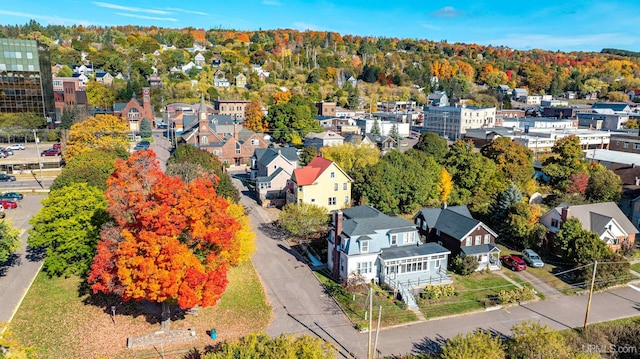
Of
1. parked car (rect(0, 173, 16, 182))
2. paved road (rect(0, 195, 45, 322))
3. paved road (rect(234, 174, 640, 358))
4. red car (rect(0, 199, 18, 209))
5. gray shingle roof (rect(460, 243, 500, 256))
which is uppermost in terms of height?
parked car (rect(0, 173, 16, 182))

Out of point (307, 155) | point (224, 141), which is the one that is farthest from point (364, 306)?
point (224, 141)

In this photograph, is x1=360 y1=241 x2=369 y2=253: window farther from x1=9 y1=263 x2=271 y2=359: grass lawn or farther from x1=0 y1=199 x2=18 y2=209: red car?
x1=0 y1=199 x2=18 y2=209: red car

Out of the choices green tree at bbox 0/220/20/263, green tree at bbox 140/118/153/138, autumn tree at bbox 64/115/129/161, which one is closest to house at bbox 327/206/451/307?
green tree at bbox 0/220/20/263

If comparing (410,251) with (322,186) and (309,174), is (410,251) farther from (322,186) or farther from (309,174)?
(309,174)

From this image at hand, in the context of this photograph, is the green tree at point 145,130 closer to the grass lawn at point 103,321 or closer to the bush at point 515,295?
the grass lawn at point 103,321

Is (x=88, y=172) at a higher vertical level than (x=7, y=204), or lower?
higher

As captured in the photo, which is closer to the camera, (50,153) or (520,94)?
(50,153)

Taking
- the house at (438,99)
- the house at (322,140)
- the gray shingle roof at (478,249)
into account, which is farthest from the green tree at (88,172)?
the house at (438,99)

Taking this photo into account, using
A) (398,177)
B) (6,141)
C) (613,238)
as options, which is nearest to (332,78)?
(6,141)
